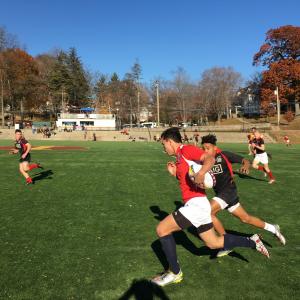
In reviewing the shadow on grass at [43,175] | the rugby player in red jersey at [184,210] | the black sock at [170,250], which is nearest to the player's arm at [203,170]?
the rugby player in red jersey at [184,210]

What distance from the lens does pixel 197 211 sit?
4.50 metres

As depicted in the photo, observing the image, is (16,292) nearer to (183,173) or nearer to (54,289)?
(54,289)

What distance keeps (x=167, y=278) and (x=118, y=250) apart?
58.3 inches

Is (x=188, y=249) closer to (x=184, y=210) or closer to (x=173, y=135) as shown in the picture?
(x=184, y=210)

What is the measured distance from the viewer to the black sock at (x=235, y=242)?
500cm

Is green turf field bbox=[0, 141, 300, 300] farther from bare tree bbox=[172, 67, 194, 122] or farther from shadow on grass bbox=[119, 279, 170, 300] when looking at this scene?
bare tree bbox=[172, 67, 194, 122]

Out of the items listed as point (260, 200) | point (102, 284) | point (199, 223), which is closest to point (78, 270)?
point (102, 284)

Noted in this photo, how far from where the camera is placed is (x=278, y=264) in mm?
5395

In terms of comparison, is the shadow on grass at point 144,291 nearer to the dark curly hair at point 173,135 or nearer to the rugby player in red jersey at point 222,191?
the rugby player in red jersey at point 222,191

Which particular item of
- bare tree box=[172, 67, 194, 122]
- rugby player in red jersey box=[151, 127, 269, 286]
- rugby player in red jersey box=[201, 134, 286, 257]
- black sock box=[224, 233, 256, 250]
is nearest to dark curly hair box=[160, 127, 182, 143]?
rugby player in red jersey box=[151, 127, 269, 286]

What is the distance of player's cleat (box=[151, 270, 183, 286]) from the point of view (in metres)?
4.64

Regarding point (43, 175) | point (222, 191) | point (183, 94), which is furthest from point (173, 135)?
point (183, 94)

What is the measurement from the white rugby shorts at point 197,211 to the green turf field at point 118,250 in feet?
2.92

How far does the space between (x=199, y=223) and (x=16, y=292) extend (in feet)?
7.99
